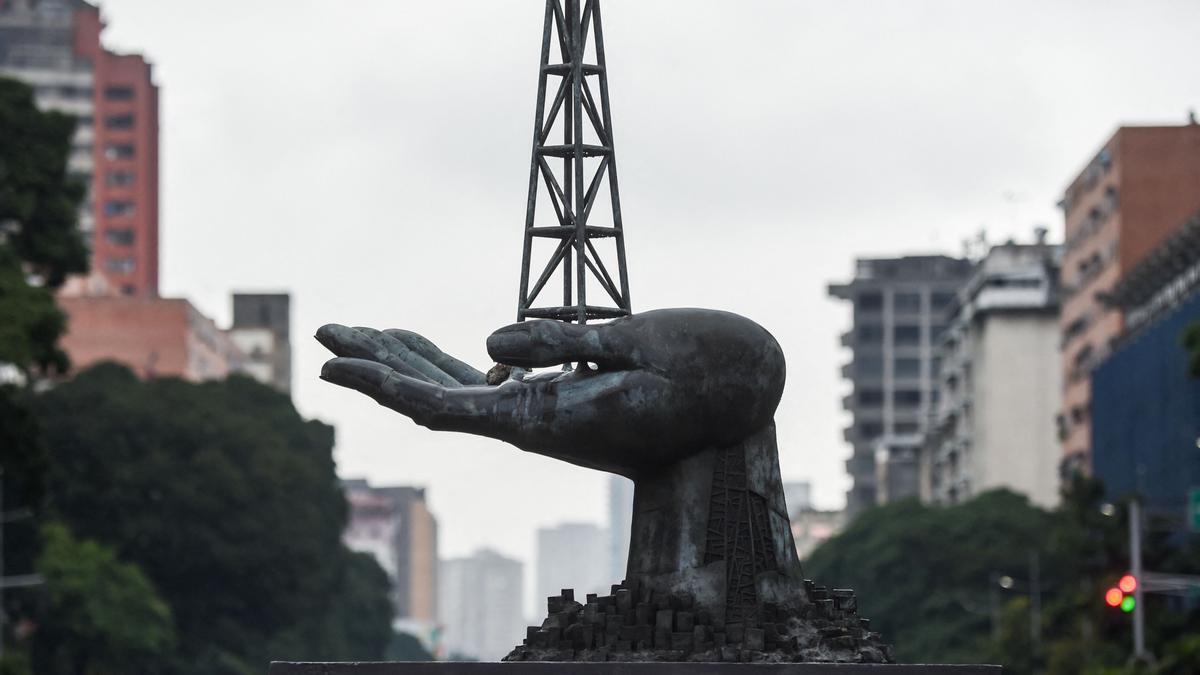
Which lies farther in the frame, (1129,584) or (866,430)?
(866,430)

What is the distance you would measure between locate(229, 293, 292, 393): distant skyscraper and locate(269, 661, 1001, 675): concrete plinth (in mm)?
141187

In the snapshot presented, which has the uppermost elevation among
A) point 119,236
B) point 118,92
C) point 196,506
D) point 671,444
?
point 118,92

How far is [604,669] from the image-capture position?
1770 centimetres

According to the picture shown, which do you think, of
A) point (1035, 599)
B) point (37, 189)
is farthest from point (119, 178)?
point (37, 189)

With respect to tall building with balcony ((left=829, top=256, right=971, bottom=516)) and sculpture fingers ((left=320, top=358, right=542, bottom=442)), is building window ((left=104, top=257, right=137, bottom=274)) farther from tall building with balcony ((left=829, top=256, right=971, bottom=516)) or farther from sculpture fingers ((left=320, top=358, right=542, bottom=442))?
sculpture fingers ((left=320, top=358, right=542, bottom=442))

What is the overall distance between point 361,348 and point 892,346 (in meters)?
177

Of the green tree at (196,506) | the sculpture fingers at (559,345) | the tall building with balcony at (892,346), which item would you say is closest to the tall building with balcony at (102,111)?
the tall building with balcony at (892,346)

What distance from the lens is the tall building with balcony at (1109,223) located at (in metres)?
104

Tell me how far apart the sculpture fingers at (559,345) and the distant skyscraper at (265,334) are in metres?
141

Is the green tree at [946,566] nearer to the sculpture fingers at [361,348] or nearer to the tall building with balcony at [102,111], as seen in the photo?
the tall building with balcony at [102,111]

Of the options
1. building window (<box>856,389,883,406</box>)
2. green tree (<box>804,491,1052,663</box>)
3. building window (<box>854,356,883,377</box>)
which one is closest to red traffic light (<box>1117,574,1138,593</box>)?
green tree (<box>804,491,1052,663</box>)

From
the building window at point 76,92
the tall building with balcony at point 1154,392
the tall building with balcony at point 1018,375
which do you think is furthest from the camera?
the building window at point 76,92

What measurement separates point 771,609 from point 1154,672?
44558 millimetres

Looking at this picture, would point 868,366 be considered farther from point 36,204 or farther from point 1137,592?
point 36,204
